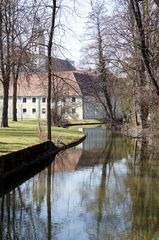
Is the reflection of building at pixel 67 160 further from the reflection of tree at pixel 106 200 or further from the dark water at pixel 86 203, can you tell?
the reflection of tree at pixel 106 200

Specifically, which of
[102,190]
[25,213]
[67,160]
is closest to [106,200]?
[102,190]

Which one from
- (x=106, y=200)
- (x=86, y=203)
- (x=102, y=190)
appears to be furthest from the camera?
(x=102, y=190)

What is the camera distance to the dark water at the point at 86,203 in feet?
38.6

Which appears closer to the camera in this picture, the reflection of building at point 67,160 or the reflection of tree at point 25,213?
the reflection of tree at point 25,213

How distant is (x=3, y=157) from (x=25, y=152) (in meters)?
3.36

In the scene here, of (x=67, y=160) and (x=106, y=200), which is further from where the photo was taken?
(x=67, y=160)

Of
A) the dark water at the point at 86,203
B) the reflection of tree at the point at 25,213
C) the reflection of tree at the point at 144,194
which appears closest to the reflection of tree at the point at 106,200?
the dark water at the point at 86,203

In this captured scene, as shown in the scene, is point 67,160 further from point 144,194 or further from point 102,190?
point 144,194

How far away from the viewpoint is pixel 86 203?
590 inches

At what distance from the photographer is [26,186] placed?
17.6m

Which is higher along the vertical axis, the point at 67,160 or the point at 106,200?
the point at 67,160

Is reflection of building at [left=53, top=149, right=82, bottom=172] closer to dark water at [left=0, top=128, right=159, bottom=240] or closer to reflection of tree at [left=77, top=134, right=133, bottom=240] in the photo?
dark water at [left=0, top=128, right=159, bottom=240]

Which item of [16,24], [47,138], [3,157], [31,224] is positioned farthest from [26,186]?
[16,24]

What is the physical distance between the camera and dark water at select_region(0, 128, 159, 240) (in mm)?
11758
